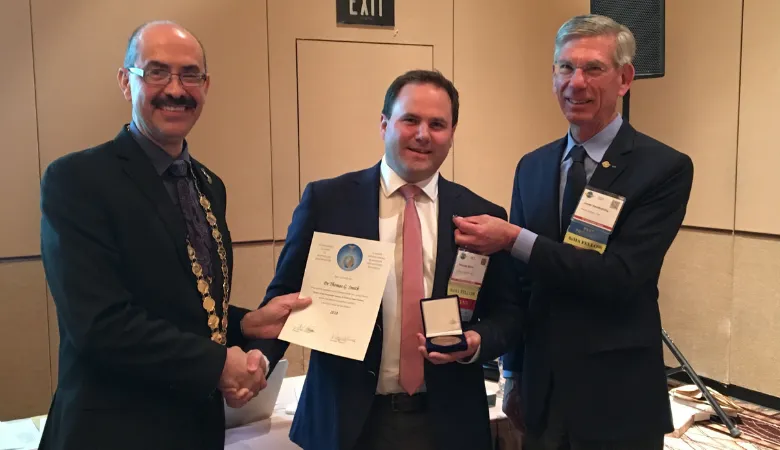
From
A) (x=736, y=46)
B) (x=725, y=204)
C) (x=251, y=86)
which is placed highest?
(x=736, y=46)

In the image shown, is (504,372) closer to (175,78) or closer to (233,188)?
(175,78)

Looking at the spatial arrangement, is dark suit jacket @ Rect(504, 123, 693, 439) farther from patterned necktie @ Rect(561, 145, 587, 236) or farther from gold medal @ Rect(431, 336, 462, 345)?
gold medal @ Rect(431, 336, 462, 345)

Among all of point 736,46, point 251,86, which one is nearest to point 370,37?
point 251,86

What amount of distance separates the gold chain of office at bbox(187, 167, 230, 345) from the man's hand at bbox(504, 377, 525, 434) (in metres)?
0.98

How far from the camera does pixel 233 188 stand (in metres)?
3.83

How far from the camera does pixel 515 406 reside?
2043 millimetres

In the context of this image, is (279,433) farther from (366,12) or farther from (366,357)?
(366,12)

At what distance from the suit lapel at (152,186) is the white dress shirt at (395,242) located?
53cm

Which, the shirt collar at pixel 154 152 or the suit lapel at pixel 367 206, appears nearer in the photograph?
the shirt collar at pixel 154 152

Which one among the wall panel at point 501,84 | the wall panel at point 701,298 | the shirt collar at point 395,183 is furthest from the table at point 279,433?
the wall panel at point 701,298

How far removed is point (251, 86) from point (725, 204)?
3340 mm

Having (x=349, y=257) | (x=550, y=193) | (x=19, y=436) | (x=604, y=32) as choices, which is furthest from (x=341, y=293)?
(x=19, y=436)

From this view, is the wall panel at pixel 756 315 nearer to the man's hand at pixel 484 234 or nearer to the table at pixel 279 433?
the table at pixel 279 433

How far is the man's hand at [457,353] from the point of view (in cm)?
154
